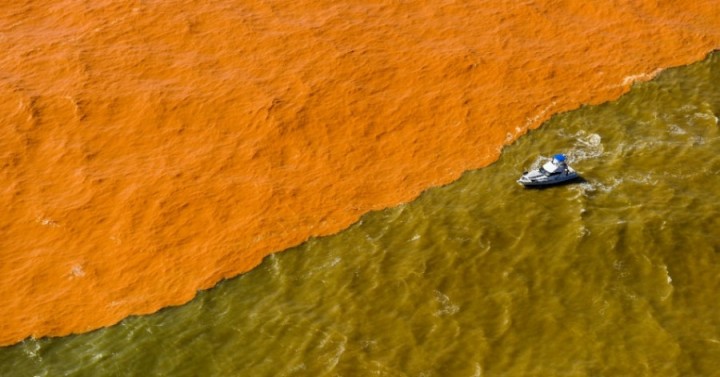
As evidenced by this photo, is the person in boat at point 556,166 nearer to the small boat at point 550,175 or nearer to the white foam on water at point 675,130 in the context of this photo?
the small boat at point 550,175

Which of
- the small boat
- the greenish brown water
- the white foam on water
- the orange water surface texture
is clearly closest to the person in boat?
the small boat

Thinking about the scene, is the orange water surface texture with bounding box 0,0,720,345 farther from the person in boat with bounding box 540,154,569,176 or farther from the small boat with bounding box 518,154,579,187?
the person in boat with bounding box 540,154,569,176

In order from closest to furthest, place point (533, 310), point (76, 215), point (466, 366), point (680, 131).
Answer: point (466, 366)
point (533, 310)
point (76, 215)
point (680, 131)

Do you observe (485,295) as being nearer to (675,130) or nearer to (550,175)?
(550,175)

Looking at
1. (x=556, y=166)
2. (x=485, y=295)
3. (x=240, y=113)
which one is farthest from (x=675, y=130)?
(x=240, y=113)

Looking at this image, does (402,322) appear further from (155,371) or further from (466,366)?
(155,371)

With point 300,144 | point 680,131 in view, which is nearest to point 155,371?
point 300,144

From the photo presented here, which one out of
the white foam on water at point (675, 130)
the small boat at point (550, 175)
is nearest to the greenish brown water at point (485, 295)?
the small boat at point (550, 175)
